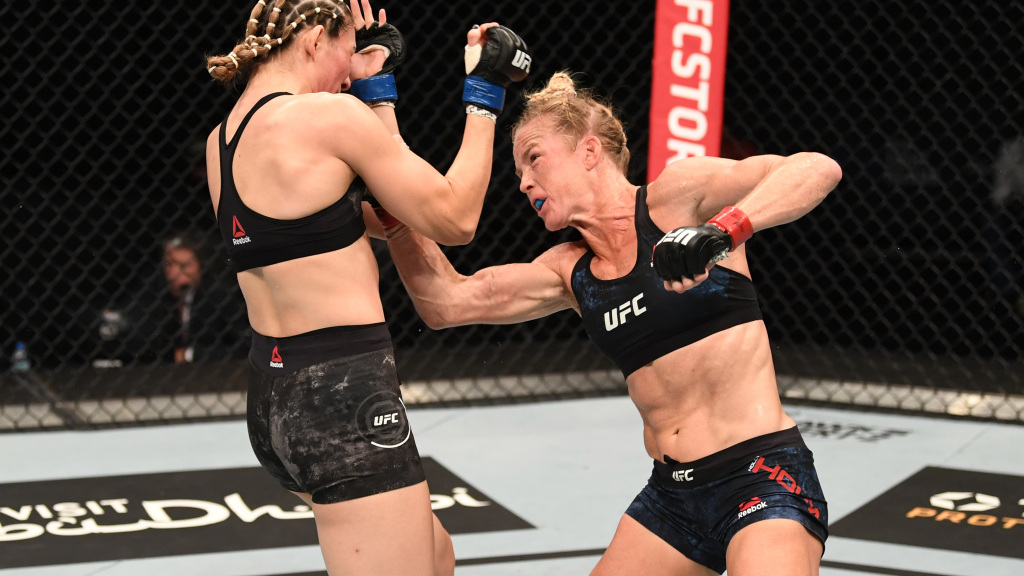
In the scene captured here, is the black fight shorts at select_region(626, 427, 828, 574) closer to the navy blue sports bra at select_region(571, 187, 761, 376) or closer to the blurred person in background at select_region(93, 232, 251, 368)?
the navy blue sports bra at select_region(571, 187, 761, 376)

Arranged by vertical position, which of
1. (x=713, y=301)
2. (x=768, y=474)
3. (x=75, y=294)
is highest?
(x=713, y=301)

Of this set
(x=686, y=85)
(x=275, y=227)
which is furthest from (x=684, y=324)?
(x=686, y=85)

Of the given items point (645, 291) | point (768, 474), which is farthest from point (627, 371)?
point (768, 474)

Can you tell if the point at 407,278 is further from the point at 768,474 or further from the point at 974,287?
the point at 974,287

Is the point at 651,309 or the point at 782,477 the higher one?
the point at 651,309

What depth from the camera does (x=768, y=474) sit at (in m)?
1.91

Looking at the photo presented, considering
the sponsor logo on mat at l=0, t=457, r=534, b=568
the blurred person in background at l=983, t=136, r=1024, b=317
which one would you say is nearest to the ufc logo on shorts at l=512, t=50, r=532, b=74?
the sponsor logo on mat at l=0, t=457, r=534, b=568

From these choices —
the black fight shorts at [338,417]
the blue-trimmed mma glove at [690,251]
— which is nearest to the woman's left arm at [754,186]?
the blue-trimmed mma glove at [690,251]

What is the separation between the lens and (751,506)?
1.88 meters

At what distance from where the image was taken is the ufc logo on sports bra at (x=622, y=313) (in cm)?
200

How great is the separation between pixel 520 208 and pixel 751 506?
141 inches

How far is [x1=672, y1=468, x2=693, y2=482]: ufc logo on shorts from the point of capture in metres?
1.97

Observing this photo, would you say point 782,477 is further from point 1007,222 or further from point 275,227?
point 1007,222

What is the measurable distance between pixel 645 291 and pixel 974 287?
414cm
